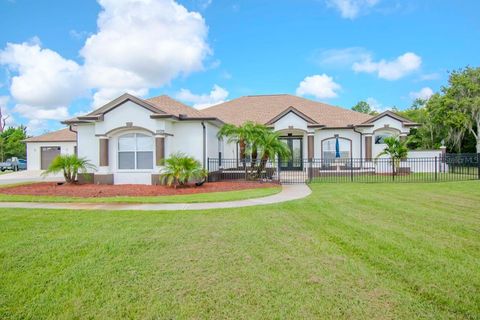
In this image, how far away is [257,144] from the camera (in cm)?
1750

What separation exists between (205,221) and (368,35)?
19737 millimetres

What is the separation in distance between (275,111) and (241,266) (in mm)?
23597

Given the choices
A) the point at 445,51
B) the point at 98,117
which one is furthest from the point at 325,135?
the point at 98,117

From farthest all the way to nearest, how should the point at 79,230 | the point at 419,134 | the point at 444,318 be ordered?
the point at 419,134 → the point at 79,230 → the point at 444,318

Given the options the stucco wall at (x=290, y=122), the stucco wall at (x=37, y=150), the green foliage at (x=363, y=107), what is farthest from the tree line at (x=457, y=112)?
the stucco wall at (x=37, y=150)

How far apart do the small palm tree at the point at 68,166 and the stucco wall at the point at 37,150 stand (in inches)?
685

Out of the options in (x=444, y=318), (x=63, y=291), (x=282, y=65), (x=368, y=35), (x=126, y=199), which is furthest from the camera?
(x=282, y=65)

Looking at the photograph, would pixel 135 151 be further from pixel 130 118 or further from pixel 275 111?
pixel 275 111

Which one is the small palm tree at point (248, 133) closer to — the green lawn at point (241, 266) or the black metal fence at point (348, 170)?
the black metal fence at point (348, 170)

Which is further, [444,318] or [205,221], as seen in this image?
[205,221]

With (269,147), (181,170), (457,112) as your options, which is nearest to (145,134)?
(181,170)

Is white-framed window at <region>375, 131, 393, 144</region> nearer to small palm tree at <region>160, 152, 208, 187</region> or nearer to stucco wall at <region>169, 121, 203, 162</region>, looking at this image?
stucco wall at <region>169, 121, 203, 162</region>

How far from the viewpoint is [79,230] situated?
6969mm

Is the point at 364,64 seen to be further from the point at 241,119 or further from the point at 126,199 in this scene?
the point at 126,199
